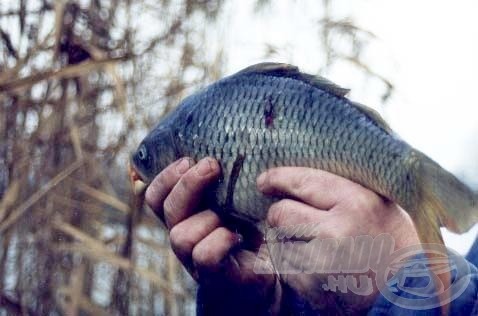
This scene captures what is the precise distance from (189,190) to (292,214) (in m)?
0.11

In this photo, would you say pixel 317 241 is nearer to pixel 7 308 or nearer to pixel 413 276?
pixel 413 276

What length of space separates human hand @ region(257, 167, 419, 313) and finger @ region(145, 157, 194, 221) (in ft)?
0.31

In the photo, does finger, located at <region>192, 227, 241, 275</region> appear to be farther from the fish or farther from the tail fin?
the tail fin

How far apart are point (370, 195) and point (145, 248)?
1006mm

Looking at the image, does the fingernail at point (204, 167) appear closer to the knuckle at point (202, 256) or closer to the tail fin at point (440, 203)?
the knuckle at point (202, 256)

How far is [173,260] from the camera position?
1.54 m

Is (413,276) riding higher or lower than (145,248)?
higher

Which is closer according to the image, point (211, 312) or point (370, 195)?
point (370, 195)

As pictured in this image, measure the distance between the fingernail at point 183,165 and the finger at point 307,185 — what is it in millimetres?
88

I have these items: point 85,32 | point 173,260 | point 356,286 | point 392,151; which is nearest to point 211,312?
point 356,286

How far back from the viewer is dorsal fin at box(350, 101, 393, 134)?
59 cm

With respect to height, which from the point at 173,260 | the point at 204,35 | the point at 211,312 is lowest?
the point at 173,260

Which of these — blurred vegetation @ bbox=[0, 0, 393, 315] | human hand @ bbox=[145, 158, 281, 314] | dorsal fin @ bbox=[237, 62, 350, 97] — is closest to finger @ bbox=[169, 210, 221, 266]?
human hand @ bbox=[145, 158, 281, 314]

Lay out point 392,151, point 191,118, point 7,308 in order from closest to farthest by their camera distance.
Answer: point 392,151 → point 191,118 → point 7,308
